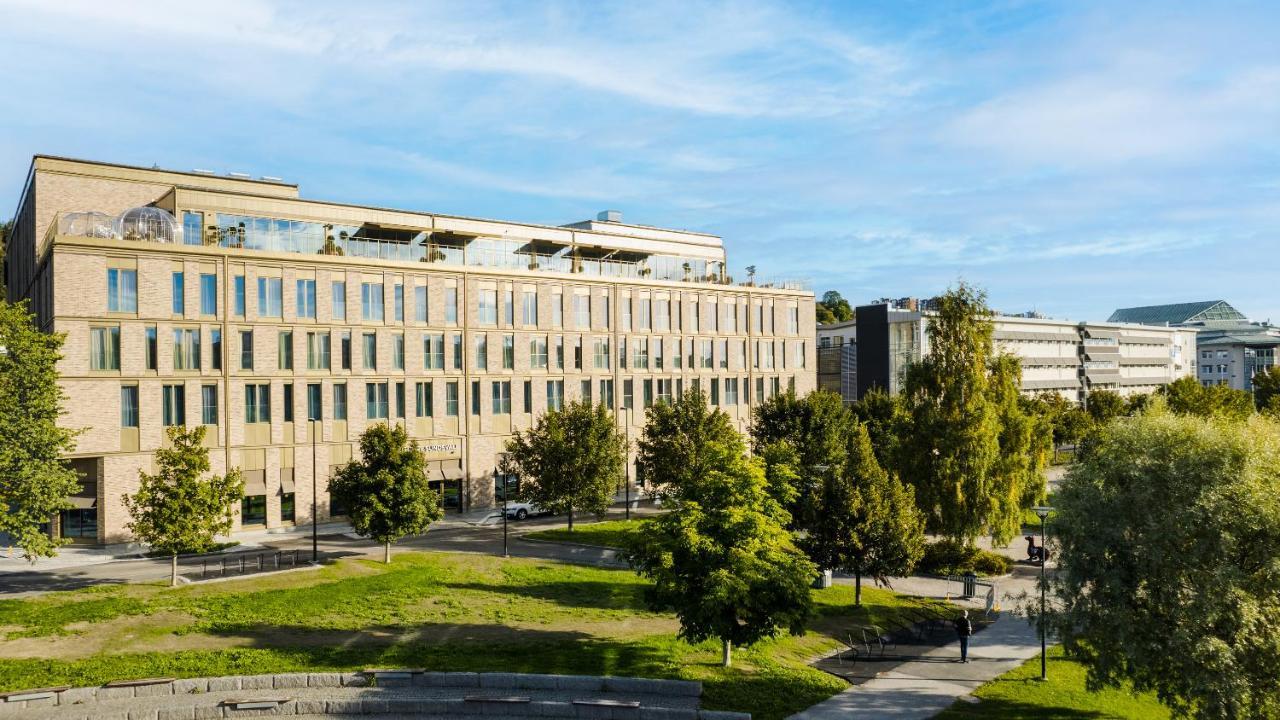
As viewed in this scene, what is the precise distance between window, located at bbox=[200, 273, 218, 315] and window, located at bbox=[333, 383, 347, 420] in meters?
8.07

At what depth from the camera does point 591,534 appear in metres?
48.0

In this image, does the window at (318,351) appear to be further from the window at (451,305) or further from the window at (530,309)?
the window at (530,309)

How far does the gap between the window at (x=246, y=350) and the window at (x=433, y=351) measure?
10386mm

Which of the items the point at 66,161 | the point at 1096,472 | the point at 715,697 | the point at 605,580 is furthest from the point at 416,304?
the point at 1096,472

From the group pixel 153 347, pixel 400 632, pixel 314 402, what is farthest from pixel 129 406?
pixel 400 632

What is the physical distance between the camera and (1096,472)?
80.2ft

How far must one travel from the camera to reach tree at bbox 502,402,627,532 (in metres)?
47.9

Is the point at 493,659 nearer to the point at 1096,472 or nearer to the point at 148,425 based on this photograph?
the point at 1096,472

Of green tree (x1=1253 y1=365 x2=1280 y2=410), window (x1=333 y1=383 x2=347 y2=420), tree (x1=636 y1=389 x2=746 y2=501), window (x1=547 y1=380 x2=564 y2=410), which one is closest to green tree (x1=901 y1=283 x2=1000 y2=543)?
tree (x1=636 y1=389 x2=746 y2=501)

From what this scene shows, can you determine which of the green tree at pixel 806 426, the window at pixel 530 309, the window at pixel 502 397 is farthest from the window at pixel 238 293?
the green tree at pixel 806 426

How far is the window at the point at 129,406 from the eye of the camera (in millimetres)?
45562

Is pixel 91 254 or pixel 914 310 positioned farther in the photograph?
pixel 914 310

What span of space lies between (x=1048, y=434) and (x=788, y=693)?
36.7 m

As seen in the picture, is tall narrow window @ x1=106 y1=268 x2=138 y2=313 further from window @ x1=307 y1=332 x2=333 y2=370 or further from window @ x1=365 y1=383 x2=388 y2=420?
Result: window @ x1=365 y1=383 x2=388 y2=420
